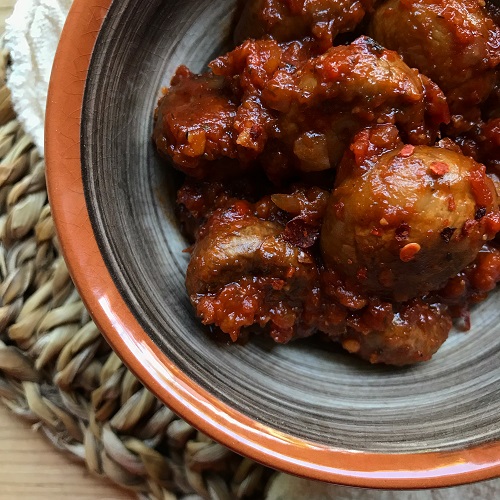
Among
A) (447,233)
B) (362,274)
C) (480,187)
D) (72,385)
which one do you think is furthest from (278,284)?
(72,385)

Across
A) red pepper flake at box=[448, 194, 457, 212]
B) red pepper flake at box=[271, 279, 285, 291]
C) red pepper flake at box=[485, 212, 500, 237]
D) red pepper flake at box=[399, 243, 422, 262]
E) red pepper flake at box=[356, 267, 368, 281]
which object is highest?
red pepper flake at box=[448, 194, 457, 212]

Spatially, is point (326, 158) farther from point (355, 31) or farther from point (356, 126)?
point (355, 31)

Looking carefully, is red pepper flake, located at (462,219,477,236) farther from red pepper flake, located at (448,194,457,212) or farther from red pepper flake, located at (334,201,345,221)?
red pepper flake, located at (334,201,345,221)

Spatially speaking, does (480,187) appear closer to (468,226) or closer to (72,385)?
(468,226)

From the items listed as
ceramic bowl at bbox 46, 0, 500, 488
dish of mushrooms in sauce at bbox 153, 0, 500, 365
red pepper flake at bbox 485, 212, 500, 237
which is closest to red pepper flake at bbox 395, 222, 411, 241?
dish of mushrooms in sauce at bbox 153, 0, 500, 365

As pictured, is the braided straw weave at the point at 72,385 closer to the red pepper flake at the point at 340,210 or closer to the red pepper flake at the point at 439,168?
the red pepper flake at the point at 340,210

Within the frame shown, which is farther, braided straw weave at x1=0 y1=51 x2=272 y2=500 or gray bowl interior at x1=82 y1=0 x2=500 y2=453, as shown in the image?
braided straw weave at x1=0 y1=51 x2=272 y2=500
